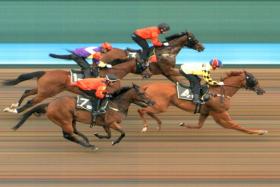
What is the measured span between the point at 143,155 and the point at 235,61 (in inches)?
271

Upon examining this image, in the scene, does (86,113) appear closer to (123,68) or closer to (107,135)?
(107,135)

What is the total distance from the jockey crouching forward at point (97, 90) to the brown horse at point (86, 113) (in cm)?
11

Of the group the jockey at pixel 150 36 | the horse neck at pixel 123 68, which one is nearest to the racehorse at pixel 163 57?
the jockey at pixel 150 36

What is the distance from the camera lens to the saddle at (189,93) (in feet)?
32.8

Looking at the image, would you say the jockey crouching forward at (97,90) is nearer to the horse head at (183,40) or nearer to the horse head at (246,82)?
the horse head at (246,82)

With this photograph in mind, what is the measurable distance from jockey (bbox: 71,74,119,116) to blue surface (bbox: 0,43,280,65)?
6.01 metres

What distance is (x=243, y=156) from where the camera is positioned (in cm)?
921

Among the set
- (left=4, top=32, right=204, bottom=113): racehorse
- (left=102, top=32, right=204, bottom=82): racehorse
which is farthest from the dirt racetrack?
(left=102, top=32, right=204, bottom=82): racehorse

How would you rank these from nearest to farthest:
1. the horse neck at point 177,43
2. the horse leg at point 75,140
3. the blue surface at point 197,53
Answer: the horse leg at point 75,140 < the horse neck at point 177,43 < the blue surface at point 197,53

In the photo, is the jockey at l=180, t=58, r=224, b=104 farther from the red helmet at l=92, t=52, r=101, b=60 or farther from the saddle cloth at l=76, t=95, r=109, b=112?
the red helmet at l=92, t=52, r=101, b=60

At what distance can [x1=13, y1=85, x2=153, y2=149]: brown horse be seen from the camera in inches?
361

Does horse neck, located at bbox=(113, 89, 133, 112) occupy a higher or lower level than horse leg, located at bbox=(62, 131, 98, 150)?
higher

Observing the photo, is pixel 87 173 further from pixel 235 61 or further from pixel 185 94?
pixel 235 61

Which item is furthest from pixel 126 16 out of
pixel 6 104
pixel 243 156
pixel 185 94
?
pixel 243 156
